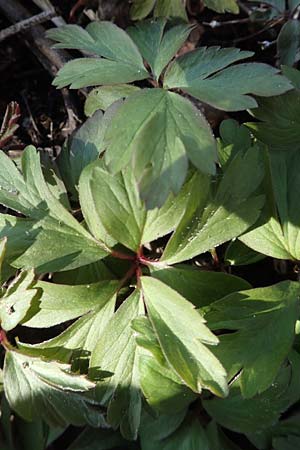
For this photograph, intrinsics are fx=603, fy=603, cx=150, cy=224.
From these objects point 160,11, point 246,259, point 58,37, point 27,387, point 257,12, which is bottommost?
point 246,259

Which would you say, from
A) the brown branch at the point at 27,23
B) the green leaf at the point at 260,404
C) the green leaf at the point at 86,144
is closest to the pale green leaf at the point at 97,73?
the green leaf at the point at 86,144

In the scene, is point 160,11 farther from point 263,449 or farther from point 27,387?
point 263,449

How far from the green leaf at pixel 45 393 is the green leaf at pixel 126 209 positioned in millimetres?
305

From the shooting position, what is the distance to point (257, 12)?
5.45ft

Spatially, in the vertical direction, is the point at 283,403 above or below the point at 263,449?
above

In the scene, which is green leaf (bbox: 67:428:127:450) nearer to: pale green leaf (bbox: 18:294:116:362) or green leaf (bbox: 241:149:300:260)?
pale green leaf (bbox: 18:294:116:362)

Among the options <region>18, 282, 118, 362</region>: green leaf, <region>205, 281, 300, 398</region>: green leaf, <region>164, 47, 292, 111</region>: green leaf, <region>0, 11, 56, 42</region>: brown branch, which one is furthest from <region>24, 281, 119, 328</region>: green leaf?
<region>0, 11, 56, 42</region>: brown branch

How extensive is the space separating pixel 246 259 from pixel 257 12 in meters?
0.72

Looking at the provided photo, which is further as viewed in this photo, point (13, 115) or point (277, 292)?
point (13, 115)

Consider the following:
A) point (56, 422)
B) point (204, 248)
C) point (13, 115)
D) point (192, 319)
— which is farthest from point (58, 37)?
point (56, 422)

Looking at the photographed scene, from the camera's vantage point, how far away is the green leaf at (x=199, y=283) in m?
1.25

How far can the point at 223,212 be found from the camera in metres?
1.23

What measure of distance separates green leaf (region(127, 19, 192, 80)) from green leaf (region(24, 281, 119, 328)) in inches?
19.1

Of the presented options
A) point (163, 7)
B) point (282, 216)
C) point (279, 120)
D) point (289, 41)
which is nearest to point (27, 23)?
point (163, 7)
